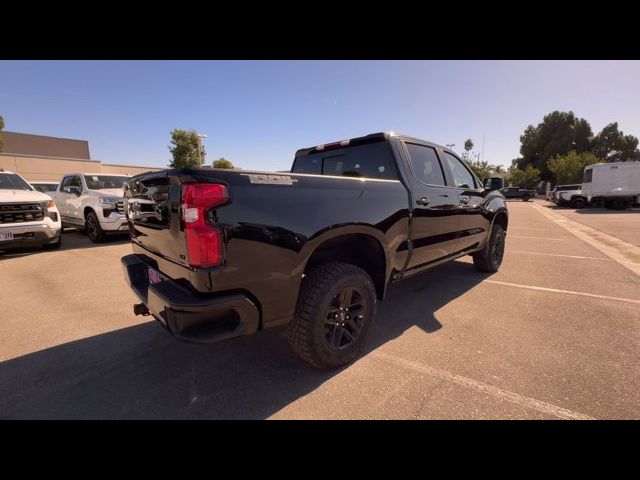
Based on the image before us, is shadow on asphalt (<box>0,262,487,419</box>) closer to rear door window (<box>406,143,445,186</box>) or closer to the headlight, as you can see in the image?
rear door window (<box>406,143,445,186</box>)

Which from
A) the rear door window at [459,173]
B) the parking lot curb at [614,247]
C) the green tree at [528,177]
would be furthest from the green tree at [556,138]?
the rear door window at [459,173]

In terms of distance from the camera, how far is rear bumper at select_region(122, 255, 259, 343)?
5.36 feet

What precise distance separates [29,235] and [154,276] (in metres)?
6.01

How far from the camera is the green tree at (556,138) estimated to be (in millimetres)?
47500

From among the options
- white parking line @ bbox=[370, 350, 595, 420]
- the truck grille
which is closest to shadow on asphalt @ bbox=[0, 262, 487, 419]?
white parking line @ bbox=[370, 350, 595, 420]

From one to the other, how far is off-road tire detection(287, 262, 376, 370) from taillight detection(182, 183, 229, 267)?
75cm

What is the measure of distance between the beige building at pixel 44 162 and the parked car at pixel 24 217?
34.0 feet

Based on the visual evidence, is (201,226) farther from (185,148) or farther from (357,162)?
(185,148)

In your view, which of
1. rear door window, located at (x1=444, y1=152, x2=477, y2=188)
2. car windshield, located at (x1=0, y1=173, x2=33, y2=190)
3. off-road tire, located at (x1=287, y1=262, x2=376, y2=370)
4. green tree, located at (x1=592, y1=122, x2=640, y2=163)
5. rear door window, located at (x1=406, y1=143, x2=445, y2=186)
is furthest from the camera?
green tree, located at (x1=592, y1=122, x2=640, y2=163)

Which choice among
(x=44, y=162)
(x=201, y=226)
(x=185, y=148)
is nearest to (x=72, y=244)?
(x=201, y=226)

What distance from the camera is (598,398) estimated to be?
1.97 m
